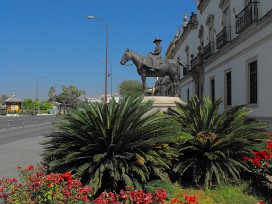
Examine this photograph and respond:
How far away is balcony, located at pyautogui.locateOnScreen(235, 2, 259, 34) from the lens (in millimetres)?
17031

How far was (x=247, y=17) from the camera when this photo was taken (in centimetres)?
1806

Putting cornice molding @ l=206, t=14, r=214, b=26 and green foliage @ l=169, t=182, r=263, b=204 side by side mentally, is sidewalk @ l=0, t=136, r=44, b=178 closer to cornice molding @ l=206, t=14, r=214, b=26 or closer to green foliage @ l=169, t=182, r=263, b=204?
green foliage @ l=169, t=182, r=263, b=204

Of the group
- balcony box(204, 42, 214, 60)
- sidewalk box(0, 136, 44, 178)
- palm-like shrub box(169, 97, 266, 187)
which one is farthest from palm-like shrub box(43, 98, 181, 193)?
balcony box(204, 42, 214, 60)

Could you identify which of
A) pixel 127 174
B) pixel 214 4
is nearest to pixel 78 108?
pixel 127 174

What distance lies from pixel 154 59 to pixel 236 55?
395 inches

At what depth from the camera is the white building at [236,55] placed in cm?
1622

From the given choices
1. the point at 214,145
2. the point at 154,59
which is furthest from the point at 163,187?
the point at 154,59

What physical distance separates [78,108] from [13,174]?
302 cm

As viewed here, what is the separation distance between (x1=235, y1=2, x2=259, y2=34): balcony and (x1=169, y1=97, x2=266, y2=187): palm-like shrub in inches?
461

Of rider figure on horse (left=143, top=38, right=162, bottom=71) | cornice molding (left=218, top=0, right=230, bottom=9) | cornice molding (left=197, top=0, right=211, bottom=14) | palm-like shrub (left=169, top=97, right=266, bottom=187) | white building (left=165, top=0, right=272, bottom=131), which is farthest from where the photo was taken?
cornice molding (left=197, top=0, right=211, bottom=14)

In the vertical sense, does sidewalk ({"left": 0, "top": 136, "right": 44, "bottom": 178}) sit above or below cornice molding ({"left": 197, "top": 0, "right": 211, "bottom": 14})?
below

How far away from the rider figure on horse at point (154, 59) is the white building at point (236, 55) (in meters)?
5.88

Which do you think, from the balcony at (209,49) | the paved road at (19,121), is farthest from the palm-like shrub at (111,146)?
the balcony at (209,49)

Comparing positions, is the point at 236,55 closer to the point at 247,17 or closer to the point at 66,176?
the point at 247,17
